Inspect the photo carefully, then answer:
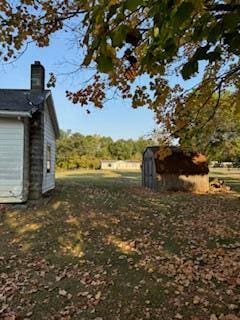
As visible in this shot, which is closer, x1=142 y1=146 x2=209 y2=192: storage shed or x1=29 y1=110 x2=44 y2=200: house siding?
x1=29 y1=110 x2=44 y2=200: house siding

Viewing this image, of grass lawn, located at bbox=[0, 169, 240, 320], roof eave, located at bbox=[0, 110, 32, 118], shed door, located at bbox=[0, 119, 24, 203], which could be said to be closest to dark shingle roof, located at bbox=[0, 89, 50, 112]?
roof eave, located at bbox=[0, 110, 32, 118]

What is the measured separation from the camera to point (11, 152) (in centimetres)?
1453

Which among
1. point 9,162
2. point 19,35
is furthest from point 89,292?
point 9,162

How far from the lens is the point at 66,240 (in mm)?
9430

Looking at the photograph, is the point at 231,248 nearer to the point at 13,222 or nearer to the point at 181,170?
the point at 13,222

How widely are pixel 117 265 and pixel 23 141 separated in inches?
325

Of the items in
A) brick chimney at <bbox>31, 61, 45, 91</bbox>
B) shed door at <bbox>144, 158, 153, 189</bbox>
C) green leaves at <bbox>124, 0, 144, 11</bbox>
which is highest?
brick chimney at <bbox>31, 61, 45, 91</bbox>

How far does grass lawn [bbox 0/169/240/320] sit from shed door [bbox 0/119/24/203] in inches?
75.6

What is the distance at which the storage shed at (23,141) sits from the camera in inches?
568

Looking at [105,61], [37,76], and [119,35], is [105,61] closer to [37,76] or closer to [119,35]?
[119,35]

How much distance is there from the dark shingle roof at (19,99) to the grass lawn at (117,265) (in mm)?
3896

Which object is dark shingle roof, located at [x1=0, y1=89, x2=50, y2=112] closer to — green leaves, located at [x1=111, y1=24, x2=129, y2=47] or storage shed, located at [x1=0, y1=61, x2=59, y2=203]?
storage shed, located at [x1=0, y1=61, x2=59, y2=203]

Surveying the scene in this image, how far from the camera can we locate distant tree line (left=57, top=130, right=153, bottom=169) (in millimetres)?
67094

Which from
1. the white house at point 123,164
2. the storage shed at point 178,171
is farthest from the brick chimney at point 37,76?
the white house at point 123,164
